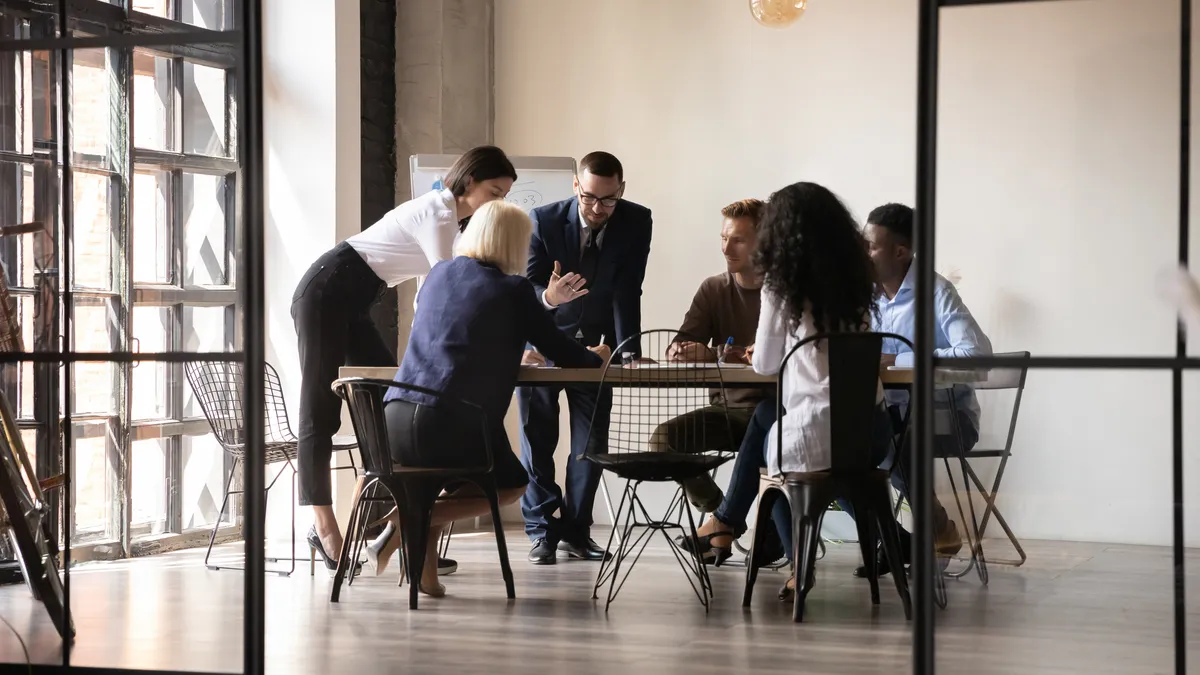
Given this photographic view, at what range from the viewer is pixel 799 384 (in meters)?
4.12

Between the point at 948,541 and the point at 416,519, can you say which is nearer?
the point at 416,519

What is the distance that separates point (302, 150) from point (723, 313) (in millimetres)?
2299

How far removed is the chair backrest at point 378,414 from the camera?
423 centimetres

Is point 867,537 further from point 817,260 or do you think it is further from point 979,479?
point 979,479

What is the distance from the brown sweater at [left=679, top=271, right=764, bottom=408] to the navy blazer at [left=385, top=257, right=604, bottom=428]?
1.18 m

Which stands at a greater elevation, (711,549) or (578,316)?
(578,316)

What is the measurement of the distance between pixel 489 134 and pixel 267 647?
3928mm

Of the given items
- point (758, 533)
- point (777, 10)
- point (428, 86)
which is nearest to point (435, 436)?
point (758, 533)

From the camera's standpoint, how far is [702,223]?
6.72 m

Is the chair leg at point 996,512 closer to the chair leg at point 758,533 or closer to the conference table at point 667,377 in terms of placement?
the conference table at point 667,377

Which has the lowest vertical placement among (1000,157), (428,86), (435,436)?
(435,436)

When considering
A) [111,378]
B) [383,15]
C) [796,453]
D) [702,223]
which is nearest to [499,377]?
[796,453]

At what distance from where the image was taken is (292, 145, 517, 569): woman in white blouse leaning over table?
16.0 ft

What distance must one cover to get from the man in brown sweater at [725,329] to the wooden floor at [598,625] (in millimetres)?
512
